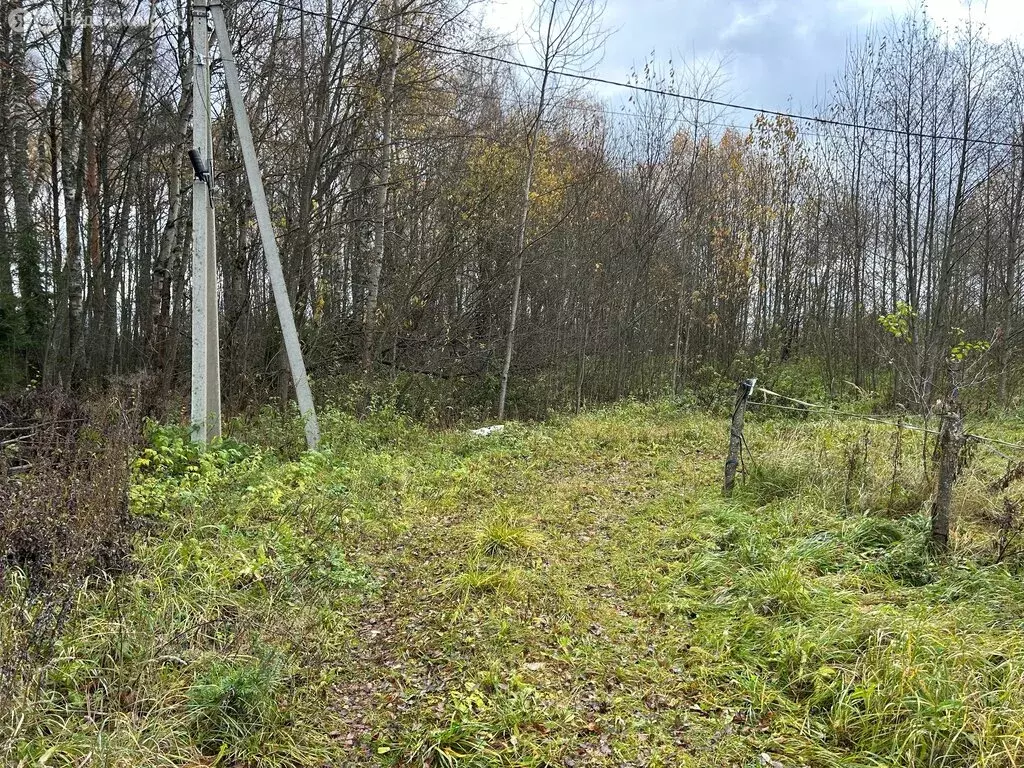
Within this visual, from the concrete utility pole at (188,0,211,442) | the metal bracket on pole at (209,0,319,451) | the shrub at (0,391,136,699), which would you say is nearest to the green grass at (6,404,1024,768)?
the shrub at (0,391,136,699)

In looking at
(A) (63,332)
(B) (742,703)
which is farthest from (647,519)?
(A) (63,332)

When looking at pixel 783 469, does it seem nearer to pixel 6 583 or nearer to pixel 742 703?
pixel 742 703

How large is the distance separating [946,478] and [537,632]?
3.02 metres

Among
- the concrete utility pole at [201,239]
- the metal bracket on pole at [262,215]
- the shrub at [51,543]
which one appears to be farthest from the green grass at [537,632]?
the metal bracket on pole at [262,215]

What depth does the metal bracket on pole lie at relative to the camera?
259 inches

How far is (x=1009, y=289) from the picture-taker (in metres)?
12.7

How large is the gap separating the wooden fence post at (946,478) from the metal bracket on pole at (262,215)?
20.6 feet

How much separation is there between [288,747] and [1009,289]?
16.2 m

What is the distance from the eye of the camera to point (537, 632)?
3.44m

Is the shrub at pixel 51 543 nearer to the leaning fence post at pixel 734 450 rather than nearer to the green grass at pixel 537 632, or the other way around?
the green grass at pixel 537 632

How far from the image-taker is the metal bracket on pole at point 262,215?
6.57m

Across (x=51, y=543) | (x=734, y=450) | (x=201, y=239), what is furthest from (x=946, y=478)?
(x=201, y=239)

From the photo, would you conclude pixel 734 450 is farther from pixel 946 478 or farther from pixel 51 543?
Answer: pixel 51 543

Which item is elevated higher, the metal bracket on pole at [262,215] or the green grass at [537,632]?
the metal bracket on pole at [262,215]
